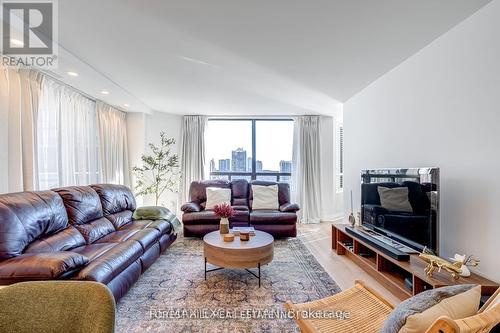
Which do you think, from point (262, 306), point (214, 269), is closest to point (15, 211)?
point (214, 269)

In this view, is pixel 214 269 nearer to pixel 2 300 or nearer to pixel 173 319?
pixel 173 319

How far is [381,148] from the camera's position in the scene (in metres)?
3.19

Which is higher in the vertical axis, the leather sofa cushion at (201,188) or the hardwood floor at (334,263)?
the leather sofa cushion at (201,188)

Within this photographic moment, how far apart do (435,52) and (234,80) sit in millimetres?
2222

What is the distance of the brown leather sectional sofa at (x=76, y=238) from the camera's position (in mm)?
1700

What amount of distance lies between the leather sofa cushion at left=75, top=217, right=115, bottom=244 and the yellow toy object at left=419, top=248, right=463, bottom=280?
3.13m

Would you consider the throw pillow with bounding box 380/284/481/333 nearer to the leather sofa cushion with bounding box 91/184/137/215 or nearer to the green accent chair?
the green accent chair

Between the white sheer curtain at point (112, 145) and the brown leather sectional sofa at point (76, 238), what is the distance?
112 centimetres

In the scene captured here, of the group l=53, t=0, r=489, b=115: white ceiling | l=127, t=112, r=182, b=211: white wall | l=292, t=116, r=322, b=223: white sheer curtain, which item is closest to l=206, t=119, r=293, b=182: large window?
l=292, t=116, r=322, b=223: white sheer curtain

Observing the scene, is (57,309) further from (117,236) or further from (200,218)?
(200,218)

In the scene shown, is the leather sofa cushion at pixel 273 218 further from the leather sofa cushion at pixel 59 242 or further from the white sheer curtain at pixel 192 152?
the leather sofa cushion at pixel 59 242

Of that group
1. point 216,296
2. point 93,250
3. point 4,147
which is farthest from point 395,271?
point 4,147

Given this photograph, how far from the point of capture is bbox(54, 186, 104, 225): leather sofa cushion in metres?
2.62

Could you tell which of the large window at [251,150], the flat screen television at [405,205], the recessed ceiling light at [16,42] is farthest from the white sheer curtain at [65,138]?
the flat screen television at [405,205]
